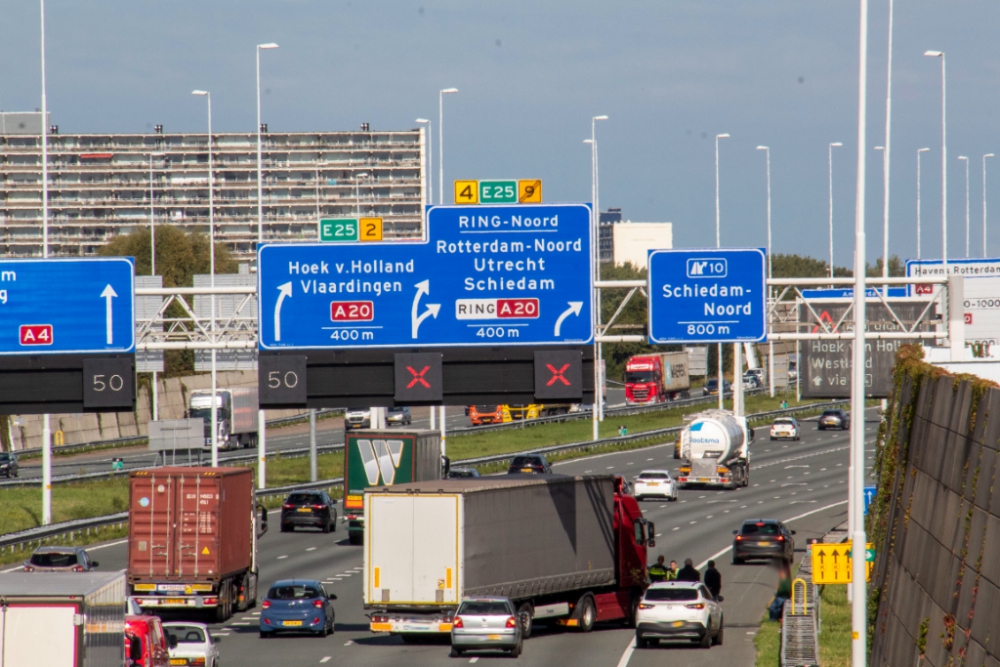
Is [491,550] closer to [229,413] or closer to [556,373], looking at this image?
[556,373]

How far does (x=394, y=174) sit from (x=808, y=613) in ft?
547

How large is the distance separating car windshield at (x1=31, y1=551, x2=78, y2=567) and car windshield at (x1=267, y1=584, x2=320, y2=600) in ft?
22.3

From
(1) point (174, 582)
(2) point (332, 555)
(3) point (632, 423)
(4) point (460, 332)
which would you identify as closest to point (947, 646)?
(4) point (460, 332)

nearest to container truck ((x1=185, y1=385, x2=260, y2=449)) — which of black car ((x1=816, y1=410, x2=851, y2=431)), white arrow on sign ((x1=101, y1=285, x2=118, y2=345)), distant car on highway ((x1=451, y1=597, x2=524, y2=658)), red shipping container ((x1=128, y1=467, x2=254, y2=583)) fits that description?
black car ((x1=816, y1=410, x2=851, y2=431))

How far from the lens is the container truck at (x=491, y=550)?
32.3m

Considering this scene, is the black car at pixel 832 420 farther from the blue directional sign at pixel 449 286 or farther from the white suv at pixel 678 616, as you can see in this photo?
the blue directional sign at pixel 449 286

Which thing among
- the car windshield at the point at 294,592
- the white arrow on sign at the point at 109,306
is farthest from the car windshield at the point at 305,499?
the white arrow on sign at the point at 109,306

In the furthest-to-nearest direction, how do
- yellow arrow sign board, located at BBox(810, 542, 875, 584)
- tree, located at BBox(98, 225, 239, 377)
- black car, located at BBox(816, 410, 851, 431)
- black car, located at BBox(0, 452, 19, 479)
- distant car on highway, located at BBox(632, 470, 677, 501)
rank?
tree, located at BBox(98, 225, 239, 377), black car, located at BBox(816, 410, 851, 431), black car, located at BBox(0, 452, 19, 479), distant car on highway, located at BBox(632, 470, 677, 501), yellow arrow sign board, located at BBox(810, 542, 875, 584)

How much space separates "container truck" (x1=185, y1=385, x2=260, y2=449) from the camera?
91.2m

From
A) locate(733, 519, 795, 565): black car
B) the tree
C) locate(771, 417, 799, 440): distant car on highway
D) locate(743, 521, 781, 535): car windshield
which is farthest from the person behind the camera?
the tree

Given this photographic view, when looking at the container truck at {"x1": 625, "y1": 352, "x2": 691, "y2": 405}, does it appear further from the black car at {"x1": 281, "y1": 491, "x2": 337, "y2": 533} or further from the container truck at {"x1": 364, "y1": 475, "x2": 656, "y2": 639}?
the container truck at {"x1": 364, "y1": 475, "x2": 656, "y2": 639}

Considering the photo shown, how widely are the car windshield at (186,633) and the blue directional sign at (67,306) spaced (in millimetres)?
5274

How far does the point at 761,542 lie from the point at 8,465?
41461 millimetres

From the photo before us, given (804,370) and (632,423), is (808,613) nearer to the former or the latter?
(804,370)
